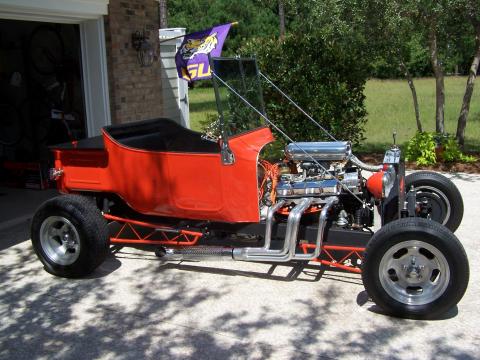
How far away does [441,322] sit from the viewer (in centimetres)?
383

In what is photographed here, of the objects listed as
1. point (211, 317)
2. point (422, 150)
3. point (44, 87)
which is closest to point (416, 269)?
point (211, 317)

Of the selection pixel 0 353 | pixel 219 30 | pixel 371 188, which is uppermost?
pixel 219 30

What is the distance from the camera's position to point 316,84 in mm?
9250

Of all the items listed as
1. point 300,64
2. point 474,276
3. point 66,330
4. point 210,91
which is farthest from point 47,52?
point 474,276

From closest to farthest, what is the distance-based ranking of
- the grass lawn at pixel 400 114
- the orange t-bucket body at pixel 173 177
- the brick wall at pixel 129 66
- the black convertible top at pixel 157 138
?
1. the orange t-bucket body at pixel 173 177
2. the black convertible top at pixel 157 138
3. the brick wall at pixel 129 66
4. the grass lawn at pixel 400 114

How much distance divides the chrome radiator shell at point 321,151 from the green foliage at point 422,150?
471 centimetres

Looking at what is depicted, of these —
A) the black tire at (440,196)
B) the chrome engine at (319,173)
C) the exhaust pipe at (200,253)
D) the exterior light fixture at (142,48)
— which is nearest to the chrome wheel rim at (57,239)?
the exhaust pipe at (200,253)

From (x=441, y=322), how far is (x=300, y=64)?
6148 mm

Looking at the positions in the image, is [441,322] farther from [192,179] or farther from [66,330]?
[66,330]

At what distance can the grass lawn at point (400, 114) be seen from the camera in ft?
40.8

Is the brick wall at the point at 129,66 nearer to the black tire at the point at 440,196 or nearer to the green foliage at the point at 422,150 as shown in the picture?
the green foliage at the point at 422,150

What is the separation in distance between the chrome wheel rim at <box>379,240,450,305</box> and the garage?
4.72 meters

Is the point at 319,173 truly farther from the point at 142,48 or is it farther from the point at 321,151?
the point at 142,48

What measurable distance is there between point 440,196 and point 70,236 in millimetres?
3243
